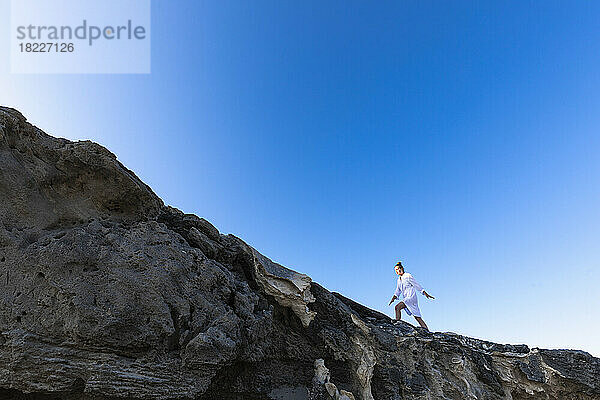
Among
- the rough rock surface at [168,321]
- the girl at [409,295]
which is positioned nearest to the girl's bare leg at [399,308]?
the girl at [409,295]

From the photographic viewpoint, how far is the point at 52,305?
8.01m

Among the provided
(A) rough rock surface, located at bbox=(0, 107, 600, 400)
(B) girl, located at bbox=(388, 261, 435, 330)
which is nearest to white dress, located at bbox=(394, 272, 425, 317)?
(B) girl, located at bbox=(388, 261, 435, 330)

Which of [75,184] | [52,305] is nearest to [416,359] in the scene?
[52,305]

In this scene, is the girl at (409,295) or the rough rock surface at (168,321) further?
the girl at (409,295)

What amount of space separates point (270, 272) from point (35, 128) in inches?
297

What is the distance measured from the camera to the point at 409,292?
15.0m

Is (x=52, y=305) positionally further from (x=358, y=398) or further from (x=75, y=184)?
(x=358, y=398)

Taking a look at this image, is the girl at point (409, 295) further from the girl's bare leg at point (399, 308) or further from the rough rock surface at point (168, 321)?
the rough rock surface at point (168, 321)

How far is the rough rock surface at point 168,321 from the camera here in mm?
7844

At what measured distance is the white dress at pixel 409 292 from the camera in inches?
580

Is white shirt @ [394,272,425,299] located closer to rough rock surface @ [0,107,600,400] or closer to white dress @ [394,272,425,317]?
white dress @ [394,272,425,317]

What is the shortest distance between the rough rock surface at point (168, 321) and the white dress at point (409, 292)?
2.36m

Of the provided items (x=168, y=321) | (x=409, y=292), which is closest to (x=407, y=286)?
(x=409, y=292)

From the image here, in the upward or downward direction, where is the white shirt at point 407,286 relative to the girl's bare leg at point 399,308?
upward
